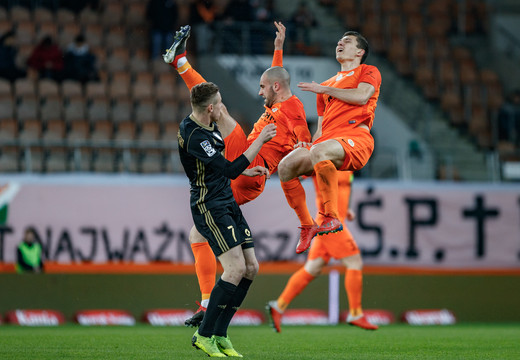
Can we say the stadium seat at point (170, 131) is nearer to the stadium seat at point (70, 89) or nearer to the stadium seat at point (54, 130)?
the stadium seat at point (70, 89)

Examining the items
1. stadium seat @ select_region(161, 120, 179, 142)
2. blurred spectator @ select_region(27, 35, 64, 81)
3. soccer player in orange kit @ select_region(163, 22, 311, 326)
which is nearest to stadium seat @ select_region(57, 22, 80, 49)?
blurred spectator @ select_region(27, 35, 64, 81)

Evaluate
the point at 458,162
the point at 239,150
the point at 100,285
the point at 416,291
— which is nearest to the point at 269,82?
the point at 239,150

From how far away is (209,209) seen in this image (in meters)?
7.82

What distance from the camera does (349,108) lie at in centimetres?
906

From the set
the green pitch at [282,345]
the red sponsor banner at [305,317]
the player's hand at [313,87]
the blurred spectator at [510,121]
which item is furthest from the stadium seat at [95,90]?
the player's hand at [313,87]

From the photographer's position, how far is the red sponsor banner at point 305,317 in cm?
1495

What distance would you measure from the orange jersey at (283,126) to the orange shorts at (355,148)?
0.68 metres

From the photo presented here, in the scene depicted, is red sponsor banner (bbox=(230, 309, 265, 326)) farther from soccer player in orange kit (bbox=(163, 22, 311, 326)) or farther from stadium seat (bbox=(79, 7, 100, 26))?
stadium seat (bbox=(79, 7, 100, 26))

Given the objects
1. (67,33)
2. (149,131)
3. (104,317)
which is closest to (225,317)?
(104,317)

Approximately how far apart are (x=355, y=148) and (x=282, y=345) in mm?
2220

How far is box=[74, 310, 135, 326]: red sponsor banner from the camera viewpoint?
561 inches

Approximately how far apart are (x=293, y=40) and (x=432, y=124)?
3.77 m

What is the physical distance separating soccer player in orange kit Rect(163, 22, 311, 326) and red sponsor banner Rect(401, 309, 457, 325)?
6718mm

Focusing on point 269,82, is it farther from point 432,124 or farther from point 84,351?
point 432,124
